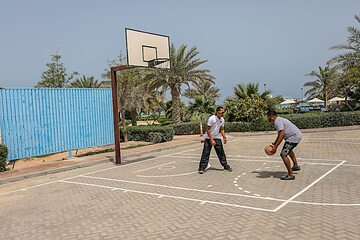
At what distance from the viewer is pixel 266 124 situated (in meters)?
22.7

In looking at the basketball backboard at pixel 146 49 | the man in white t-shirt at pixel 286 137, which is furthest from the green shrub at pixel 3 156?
the man in white t-shirt at pixel 286 137

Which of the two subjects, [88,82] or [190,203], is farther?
[88,82]

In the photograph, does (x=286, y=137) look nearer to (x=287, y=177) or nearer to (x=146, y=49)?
(x=287, y=177)

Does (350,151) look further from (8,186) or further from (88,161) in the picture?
(8,186)

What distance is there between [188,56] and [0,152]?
17512 mm

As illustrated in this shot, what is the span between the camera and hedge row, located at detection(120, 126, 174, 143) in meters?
19.2

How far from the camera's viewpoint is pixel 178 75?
25750 mm

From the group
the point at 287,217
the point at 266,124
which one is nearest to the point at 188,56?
the point at 266,124

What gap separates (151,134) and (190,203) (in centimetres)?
1318

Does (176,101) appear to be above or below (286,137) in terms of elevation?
above

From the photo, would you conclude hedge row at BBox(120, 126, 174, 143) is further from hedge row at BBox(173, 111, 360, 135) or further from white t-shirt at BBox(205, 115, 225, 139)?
white t-shirt at BBox(205, 115, 225, 139)

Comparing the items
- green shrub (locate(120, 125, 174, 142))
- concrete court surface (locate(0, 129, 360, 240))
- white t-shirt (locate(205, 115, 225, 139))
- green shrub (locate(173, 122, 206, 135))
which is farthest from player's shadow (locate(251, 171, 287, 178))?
green shrub (locate(173, 122, 206, 135))

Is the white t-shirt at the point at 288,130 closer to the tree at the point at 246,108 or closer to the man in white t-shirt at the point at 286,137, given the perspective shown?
the man in white t-shirt at the point at 286,137

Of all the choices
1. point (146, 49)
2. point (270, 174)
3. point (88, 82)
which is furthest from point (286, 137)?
point (88, 82)
